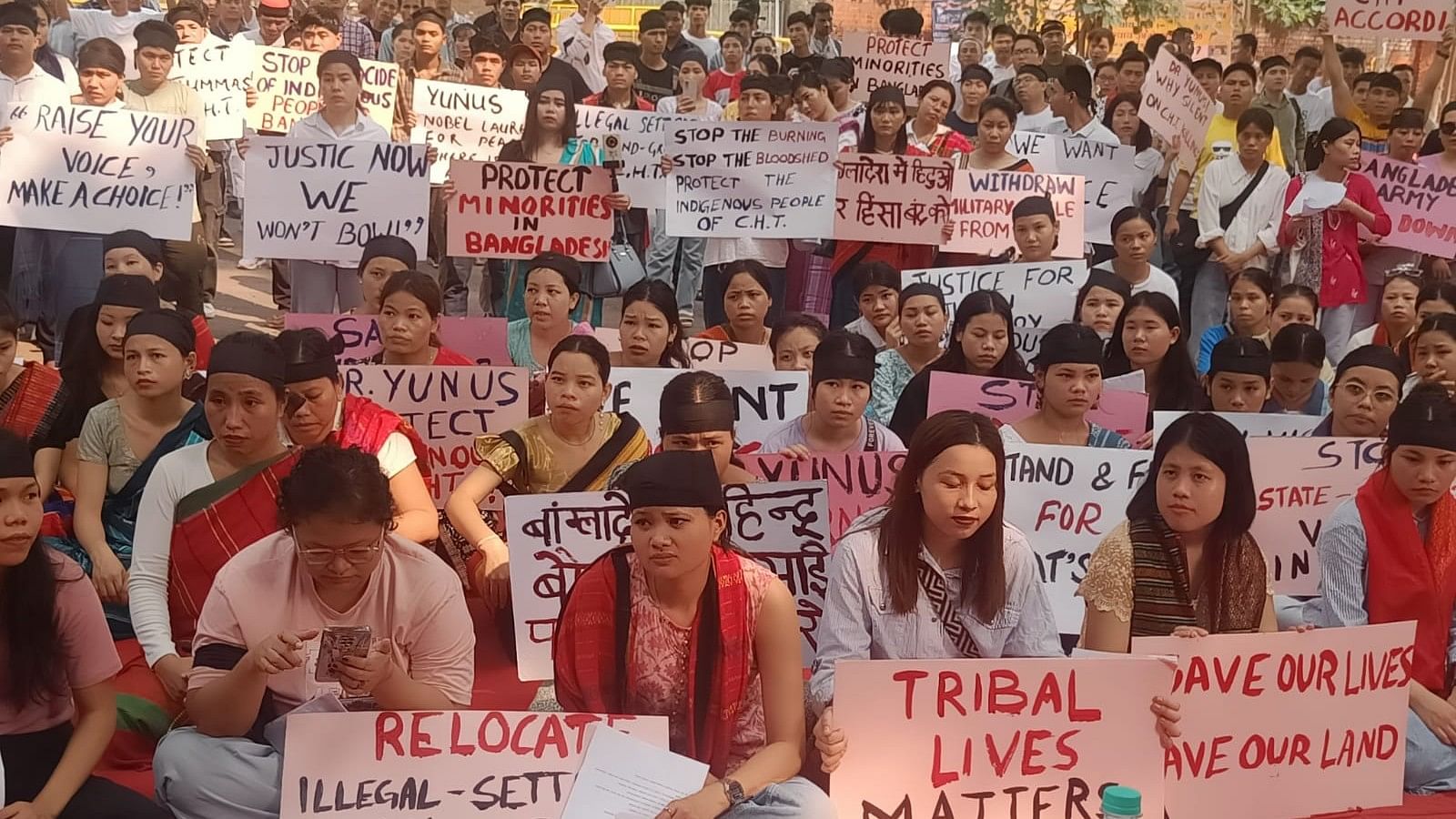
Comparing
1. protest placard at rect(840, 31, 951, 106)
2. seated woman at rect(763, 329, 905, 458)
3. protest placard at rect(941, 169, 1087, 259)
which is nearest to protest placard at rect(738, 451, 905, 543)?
seated woman at rect(763, 329, 905, 458)

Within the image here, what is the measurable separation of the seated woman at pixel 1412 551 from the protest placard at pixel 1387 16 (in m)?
6.94

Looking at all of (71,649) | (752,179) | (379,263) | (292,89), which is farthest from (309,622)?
(292,89)

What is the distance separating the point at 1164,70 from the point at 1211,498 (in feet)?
24.3

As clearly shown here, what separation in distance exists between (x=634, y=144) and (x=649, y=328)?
382 cm

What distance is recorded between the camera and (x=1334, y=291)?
942cm

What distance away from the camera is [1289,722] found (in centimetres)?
423

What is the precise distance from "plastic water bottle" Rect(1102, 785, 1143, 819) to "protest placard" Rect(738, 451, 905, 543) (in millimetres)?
2096

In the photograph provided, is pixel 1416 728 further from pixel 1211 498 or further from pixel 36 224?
pixel 36 224

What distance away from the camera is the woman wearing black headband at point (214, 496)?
4.50 metres

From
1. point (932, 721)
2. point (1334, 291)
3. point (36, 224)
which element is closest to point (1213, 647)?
point (932, 721)

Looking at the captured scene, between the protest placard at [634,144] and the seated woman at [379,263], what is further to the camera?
the protest placard at [634,144]

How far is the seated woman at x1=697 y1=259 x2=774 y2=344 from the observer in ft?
24.3

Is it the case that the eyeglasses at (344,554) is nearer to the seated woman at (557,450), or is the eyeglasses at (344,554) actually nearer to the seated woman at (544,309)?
the seated woman at (557,450)

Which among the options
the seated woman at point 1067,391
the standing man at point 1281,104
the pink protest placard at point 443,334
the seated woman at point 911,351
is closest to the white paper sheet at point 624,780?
the seated woman at point 1067,391
